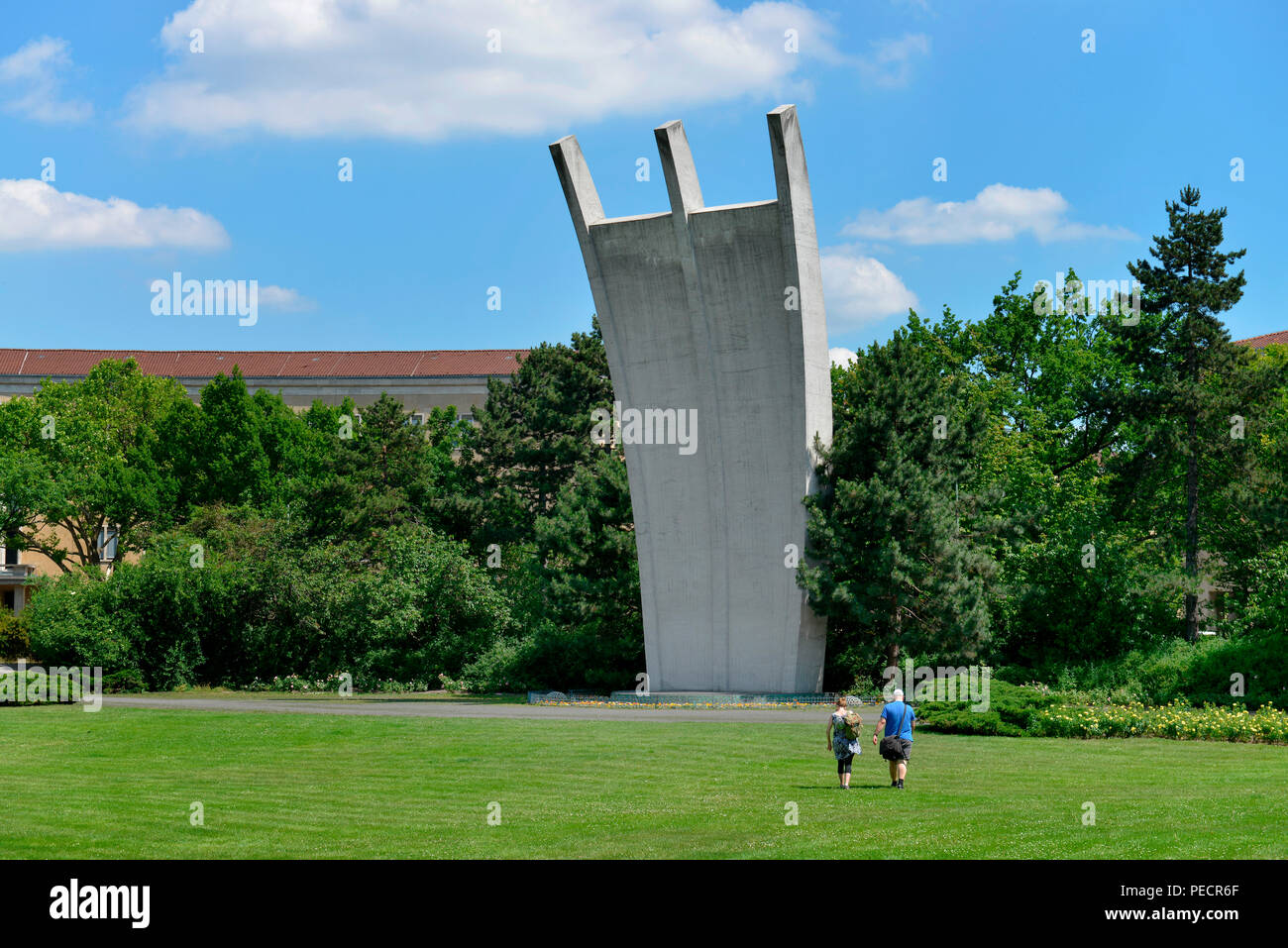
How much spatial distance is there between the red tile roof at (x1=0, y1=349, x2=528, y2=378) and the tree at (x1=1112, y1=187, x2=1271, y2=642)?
45263 millimetres

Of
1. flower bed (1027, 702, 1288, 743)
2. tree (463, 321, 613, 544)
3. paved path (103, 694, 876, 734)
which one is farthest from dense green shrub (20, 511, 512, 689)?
flower bed (1027, 702, 1288, 743)

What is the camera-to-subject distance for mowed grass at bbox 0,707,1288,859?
38.7ft

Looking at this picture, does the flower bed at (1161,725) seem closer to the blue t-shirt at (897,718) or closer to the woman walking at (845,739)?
the blue t-shirt at (897,718)

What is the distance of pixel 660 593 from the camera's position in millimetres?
35406

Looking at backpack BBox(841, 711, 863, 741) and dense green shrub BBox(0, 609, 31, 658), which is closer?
backpack BBox(841, 711, 863, 741)

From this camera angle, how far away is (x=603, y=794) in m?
15.7

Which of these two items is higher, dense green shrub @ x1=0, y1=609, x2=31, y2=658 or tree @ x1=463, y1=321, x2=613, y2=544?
tree @ x1=463, y1=321, x2=613, y2=544

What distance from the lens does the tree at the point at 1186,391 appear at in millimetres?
39344

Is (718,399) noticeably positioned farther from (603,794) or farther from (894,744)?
(603,794)

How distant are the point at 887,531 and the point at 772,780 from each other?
16432 mm

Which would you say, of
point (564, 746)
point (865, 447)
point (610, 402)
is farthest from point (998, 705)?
point (610, 402)

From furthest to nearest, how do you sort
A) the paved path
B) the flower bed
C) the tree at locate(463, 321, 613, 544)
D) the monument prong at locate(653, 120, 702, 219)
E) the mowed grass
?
the tree at locate(463, 321, 613, 544) < the monument prong at locate(653, 120, 702, 219) < the paved path < the flower bed < the mowed grass

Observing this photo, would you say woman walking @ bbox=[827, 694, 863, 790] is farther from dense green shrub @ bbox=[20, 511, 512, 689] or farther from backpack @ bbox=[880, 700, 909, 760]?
dense green shrub @ bbox=[20, 511, 512, 689]
